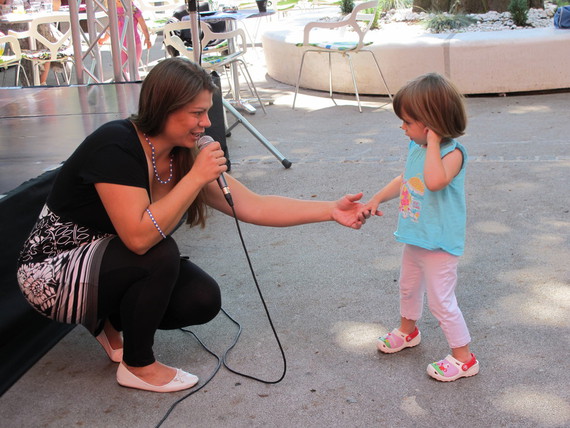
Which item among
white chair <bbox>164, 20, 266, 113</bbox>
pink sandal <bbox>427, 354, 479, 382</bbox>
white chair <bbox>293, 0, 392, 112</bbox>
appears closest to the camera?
pink sandal <bbox>427, 354, 479, 382</bbox>

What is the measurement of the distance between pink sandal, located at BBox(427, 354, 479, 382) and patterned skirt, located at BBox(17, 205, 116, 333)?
1396mm

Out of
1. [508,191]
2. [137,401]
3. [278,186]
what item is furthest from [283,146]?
[137,401]

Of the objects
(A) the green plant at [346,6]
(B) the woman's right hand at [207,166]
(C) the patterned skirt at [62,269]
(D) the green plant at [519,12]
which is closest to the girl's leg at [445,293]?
(B) the woman's right hand at [207,166]

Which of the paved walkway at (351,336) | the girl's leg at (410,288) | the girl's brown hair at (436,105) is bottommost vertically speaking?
the paved walkway at (351,336)

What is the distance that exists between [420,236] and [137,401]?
4.33 ft

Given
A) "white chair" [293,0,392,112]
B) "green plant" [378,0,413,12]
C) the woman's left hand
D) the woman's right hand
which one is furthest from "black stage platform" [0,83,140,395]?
"green plant" [378,0,413,12]

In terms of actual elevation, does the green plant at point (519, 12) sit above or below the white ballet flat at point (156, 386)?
above

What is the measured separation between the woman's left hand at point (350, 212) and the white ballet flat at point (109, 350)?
44.4 inches

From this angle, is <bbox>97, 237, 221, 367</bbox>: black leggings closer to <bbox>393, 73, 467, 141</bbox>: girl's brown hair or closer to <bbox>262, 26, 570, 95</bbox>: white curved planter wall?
<bbox>393, 73, 467, 141</bbox>: girl's brown hair

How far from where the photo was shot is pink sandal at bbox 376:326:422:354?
3324 mm

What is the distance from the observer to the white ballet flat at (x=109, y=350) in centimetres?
336

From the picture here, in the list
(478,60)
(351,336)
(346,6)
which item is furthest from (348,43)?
(351,336)

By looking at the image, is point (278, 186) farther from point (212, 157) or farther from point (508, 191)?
point (212, 157)

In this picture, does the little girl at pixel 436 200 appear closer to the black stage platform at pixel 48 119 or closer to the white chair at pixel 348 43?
the black stage platform at pixel 48 119
